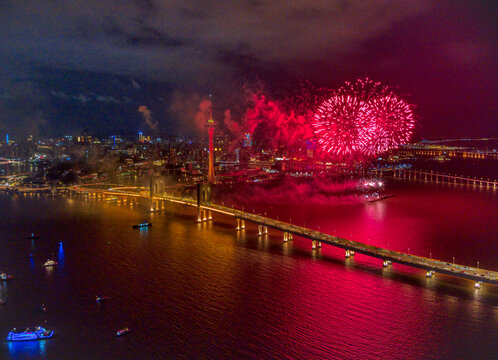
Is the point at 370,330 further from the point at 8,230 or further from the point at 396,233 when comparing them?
the point at 8,230

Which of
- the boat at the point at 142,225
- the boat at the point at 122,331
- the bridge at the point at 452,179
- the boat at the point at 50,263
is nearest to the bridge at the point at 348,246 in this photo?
the boat at the point at 142,225

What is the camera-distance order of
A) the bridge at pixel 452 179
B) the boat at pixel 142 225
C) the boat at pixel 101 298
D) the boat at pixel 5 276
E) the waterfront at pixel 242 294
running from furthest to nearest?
the bridge at pixel 452 179 → the boat at pixel 142 225 → the boat at pixel 5 276 → the boat at pixel 101 298 → the waterfront at pixel 242 294

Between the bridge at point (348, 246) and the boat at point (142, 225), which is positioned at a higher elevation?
the bridge at point (348, 246)

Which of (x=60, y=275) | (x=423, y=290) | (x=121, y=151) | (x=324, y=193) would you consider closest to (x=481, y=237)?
(x=423, y=290)

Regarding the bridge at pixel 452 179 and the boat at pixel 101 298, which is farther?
the bridge at pixel 452 179

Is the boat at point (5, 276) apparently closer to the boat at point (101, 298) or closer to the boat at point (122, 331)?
the boat at point (101, 298)

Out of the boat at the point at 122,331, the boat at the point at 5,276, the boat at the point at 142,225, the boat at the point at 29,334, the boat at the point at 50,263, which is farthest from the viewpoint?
the boat at the point at 142,225

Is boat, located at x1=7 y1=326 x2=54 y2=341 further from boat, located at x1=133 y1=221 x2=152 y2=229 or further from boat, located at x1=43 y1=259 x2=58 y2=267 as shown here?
boat, located at x1=133 y1=221 x2=152 y2=229
